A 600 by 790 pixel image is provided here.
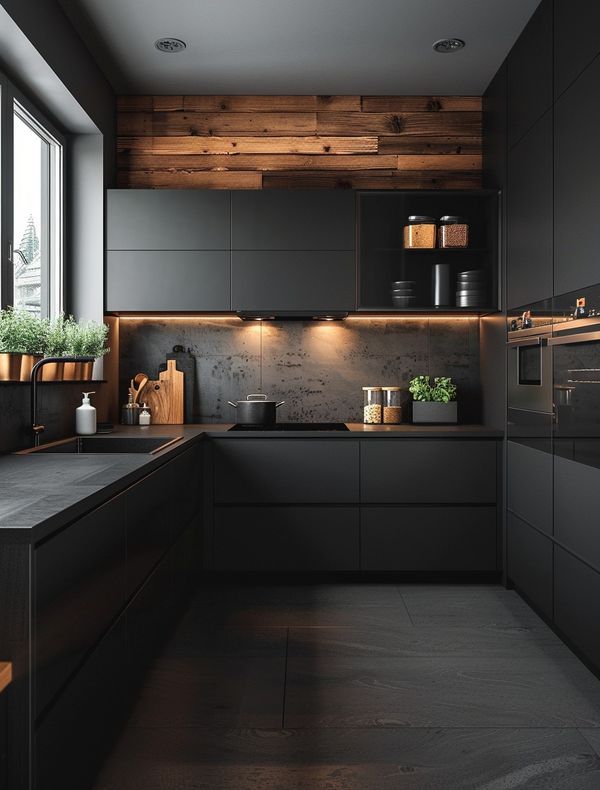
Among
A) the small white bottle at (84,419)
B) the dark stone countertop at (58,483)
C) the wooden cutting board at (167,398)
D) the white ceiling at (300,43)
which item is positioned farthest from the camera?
the wooden cutting board at (167,398)

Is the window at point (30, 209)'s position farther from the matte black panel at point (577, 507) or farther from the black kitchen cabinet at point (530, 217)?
the matte black panel at point (577, 507)

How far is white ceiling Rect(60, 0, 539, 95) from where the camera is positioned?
125 inches

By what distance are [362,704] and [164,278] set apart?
2452 mm

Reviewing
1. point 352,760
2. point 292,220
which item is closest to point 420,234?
point 292,220

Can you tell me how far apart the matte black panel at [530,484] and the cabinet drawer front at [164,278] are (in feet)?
5.72

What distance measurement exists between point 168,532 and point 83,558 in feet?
3.62

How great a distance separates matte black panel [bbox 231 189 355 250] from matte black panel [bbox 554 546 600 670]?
78.8 inches

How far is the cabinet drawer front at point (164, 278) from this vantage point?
12.7ft

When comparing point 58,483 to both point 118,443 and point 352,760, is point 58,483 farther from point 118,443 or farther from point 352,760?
point 118,443

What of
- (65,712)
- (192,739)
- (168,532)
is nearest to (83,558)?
(65,712)

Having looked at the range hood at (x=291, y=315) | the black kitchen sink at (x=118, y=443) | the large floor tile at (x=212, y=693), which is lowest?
the large floor tile at (x=212, y=693)

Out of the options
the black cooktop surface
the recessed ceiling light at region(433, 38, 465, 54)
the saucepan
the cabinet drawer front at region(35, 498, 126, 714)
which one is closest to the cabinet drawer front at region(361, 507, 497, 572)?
the black cooktop surface

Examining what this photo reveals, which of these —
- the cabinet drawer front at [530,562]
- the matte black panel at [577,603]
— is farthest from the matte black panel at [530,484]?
the matte black panel at [577,603]

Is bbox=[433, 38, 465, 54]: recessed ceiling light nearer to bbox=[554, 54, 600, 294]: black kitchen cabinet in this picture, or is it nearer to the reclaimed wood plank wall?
the reclaimed wood plank wall
